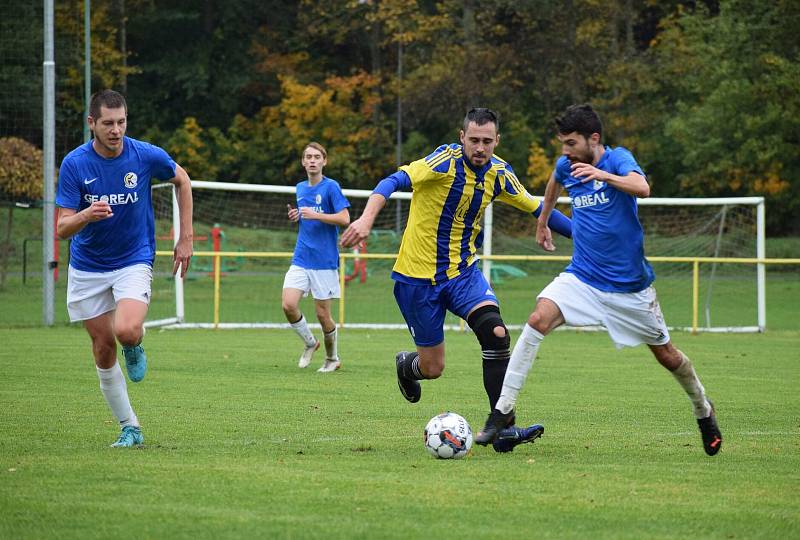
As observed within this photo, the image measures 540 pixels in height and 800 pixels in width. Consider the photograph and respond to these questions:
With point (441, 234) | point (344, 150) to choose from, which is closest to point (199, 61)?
point (344, 150)

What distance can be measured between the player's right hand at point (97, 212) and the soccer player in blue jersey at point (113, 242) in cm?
26

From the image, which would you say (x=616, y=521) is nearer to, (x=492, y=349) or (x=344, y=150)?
(x=492, y=349)

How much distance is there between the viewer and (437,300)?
8.09 metres

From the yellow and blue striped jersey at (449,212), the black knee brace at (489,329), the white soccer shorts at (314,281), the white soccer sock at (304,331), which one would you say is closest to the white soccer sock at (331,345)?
the white soccer sock at (304,331)

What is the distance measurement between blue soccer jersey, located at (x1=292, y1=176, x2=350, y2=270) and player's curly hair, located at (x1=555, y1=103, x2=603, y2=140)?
596cm

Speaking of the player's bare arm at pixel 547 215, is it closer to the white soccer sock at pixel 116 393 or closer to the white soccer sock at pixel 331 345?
the white soccer sock at pixel 116 393

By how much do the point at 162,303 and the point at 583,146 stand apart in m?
17.8

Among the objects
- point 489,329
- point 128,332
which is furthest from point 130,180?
point 489,329

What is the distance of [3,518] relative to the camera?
5195 mm

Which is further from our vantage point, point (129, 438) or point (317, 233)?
point (317, 233)

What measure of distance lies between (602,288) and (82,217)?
3.21m

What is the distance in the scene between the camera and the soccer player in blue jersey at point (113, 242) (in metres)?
7.28

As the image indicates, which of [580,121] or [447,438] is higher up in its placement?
[580,121]

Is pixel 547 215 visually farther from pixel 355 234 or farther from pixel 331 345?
pixel 331 345
